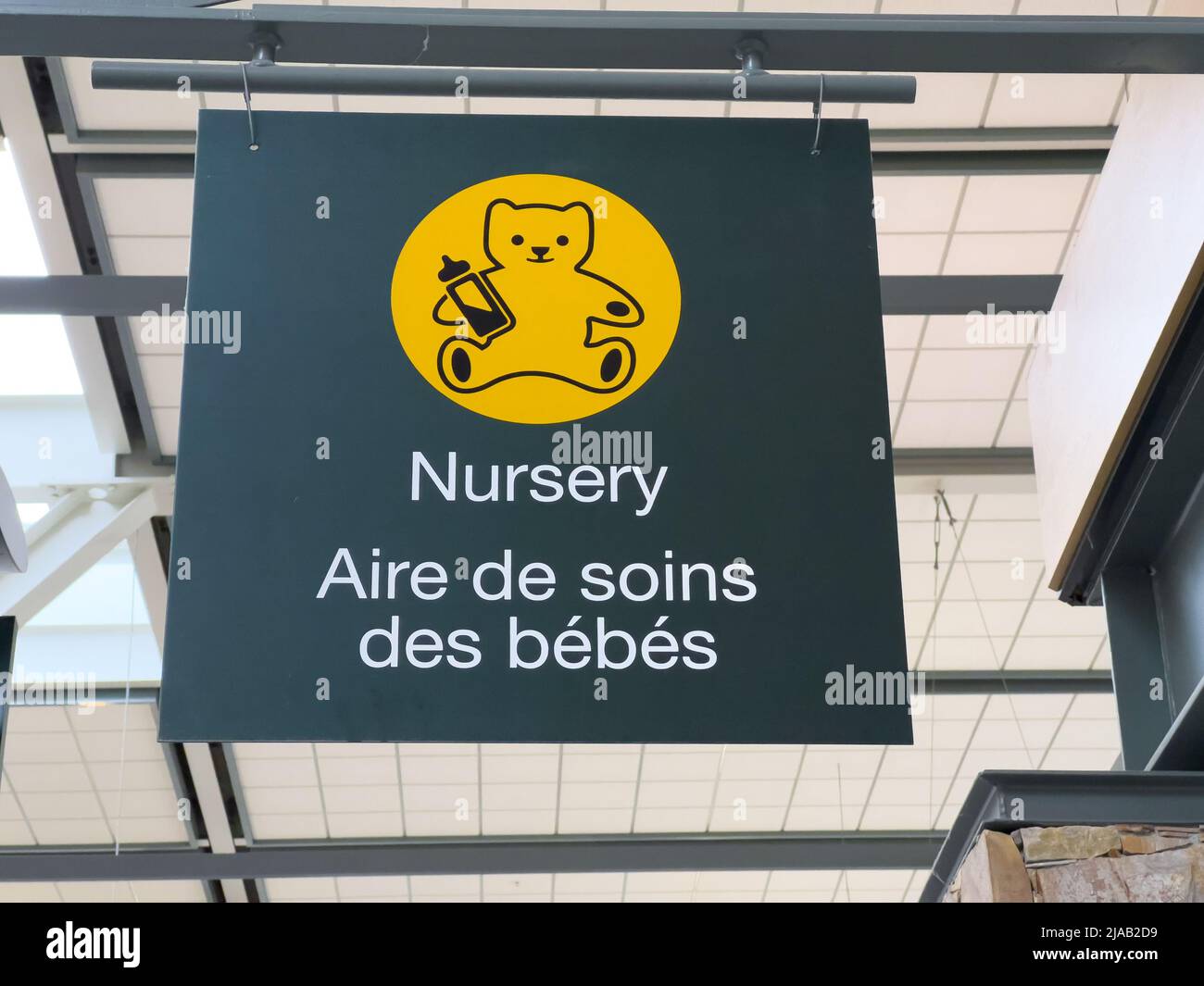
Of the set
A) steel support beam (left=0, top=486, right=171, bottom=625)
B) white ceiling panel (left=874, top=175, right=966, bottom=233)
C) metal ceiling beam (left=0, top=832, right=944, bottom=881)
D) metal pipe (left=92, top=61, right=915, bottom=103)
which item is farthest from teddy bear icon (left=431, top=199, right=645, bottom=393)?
metal ceiling beam (left=0, top=832, right=944, bottom=881)

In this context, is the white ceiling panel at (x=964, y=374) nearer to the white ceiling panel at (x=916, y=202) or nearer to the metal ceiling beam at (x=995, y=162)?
the white ceiling panel at (x=916, y=202)

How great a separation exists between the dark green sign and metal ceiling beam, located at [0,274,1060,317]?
540 cm

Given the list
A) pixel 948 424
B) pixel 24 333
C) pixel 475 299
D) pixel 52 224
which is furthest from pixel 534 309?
pixel 24 333

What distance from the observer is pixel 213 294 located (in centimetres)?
367

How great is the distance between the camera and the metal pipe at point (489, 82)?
3.77m

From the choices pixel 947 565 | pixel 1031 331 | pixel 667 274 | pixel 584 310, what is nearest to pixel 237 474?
pixel 584 310

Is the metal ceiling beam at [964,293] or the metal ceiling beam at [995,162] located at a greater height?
the metal ceiling beam at [995,162]

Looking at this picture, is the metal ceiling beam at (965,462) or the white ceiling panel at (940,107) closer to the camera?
the white ceiling panel at (940,107)

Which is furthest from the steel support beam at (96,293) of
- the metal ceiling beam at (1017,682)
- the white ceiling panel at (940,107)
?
the metal ceiling beam at (1017,682)

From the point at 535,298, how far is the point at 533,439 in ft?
1.30

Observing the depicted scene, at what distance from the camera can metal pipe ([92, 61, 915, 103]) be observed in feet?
Result: 12.4

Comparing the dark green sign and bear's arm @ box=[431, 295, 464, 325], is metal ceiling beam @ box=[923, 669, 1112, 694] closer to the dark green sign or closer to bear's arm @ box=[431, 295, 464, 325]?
the dark green sign

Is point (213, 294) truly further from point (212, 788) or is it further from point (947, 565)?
point (212, 788)
